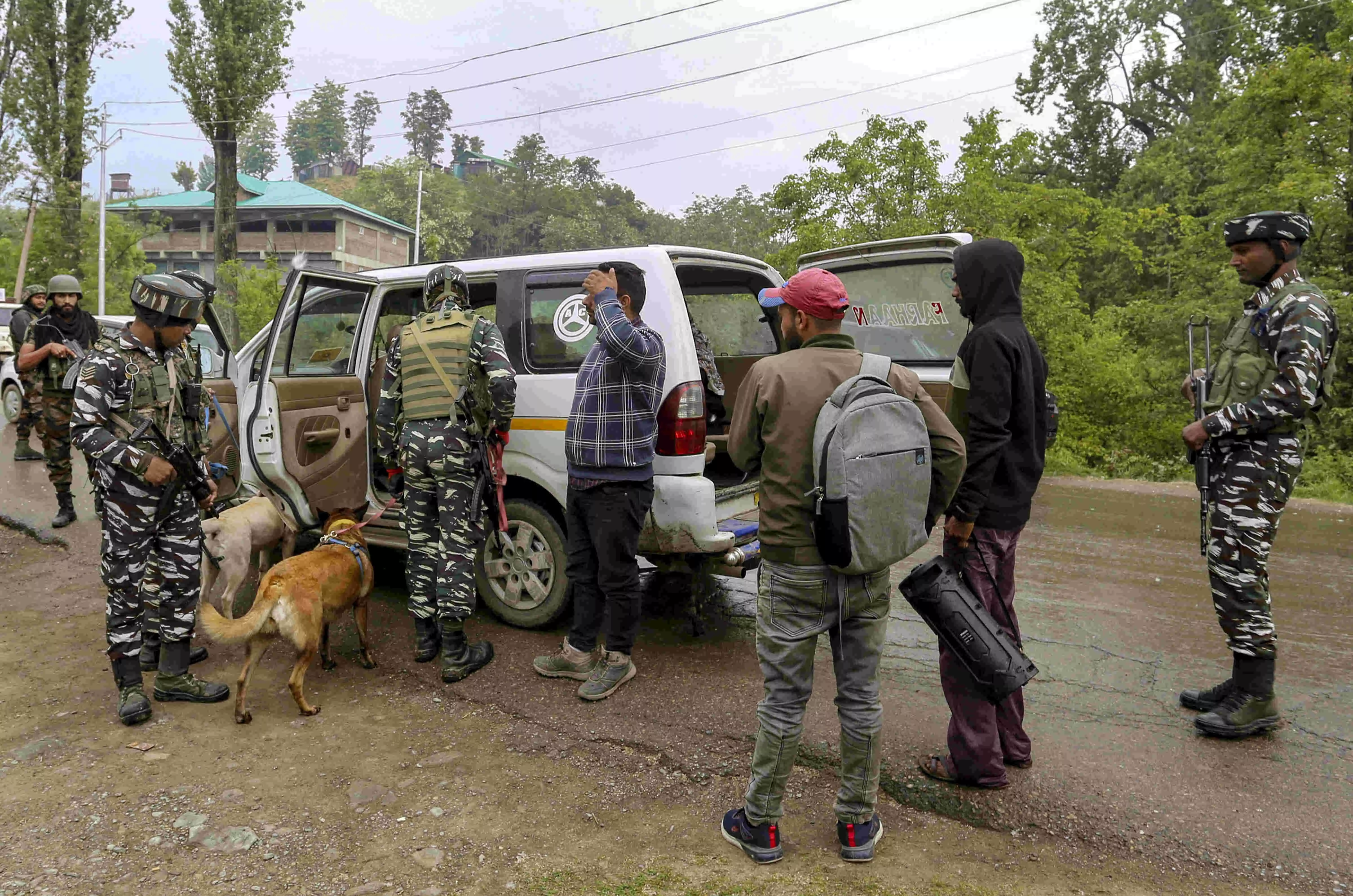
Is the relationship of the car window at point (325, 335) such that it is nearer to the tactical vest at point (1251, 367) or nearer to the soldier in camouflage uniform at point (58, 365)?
the soldier in camouflage uniform at point (58, 365)

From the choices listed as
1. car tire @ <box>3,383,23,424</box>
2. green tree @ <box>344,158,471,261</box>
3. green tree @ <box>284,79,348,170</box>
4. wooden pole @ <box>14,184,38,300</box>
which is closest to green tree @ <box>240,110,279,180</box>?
green tree @ <box>284,79,348,170</box>

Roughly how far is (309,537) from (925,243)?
16.4 ft

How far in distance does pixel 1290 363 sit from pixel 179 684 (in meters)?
5.07

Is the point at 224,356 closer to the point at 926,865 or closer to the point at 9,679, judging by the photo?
the point at 9,679

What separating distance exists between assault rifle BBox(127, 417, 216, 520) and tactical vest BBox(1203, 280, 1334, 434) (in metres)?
4.66

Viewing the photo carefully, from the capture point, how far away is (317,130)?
3263 inches

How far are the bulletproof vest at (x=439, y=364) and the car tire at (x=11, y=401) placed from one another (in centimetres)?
1276

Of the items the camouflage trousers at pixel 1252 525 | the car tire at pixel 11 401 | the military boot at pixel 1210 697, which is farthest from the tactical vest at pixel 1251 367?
the car tire at pixel 11 401

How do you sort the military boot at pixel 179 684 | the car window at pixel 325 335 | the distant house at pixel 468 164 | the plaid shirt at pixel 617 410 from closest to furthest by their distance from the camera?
1. the plaid shirt at pixel 617 410
2. the military boot at pixel 179 684
3. the car window at pixel 325 335
4. the distant house at pixel 468 164

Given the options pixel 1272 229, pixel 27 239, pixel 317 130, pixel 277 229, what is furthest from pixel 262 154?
pixel 1272 229

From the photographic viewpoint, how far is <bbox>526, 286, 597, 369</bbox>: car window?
15.3 feet

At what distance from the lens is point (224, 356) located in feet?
19.1

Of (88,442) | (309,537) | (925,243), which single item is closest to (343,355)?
(309,537)

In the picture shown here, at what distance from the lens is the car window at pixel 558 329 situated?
→ 465cm
